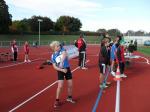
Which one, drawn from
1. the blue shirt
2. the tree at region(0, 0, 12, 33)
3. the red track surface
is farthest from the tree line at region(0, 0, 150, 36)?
the blue shirt

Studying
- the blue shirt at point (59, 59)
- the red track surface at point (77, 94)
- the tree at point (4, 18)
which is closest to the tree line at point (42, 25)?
the tree at point (4, 18)

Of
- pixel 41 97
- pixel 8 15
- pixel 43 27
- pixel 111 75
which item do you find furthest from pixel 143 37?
pixel 41 97

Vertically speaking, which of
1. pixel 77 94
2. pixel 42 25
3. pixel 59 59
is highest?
pixel 42 25

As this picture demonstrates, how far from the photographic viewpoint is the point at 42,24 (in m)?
94.6

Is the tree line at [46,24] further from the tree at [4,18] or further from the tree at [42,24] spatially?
the tree at [4,18]

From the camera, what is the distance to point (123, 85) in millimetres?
12617

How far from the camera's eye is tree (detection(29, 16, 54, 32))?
90.9 m

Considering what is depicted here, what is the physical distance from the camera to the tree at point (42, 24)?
90.9 m

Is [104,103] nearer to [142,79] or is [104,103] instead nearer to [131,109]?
[131,109]

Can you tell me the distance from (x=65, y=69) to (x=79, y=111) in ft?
4.10

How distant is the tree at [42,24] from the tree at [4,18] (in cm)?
1557

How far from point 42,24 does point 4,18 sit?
82.8 ft

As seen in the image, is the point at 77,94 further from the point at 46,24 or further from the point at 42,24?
the point at 46,24

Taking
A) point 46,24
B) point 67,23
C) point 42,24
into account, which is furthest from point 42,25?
point 67,23
